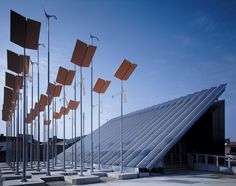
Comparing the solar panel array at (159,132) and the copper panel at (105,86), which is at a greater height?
the copper panel at (105,86)

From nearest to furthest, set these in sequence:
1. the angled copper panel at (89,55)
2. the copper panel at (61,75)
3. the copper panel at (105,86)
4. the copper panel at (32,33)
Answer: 1. the copper panel at (32,33)
2. the angled copper panel at (89,55)
3. the copper panel at (61,75)
4. the copper panel at (105,86)

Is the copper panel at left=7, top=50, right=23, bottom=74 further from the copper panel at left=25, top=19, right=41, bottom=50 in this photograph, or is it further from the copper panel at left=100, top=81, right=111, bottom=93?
the copper panel at left=100, top=81, right=111, bottom=93

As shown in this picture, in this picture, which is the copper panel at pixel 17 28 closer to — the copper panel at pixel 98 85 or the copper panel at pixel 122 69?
the copper panel at pixel 122 69

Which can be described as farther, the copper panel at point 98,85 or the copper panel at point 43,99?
the copper panel at point 43,99

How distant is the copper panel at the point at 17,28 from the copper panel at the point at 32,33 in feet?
0.78

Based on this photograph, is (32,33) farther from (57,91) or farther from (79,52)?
(57,91)

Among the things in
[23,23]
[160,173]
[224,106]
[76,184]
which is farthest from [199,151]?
[23,23]

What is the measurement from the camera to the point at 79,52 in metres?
20.4

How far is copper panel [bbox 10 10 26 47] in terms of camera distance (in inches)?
642

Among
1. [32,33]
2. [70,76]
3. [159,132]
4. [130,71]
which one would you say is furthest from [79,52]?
[159,132]

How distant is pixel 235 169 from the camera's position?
2114 centimetres

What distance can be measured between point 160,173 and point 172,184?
5874mm

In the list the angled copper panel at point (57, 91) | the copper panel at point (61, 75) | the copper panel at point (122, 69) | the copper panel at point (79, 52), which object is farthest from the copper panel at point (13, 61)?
the copper panel at point (122, 69)

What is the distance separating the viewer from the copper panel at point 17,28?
53.5 feet
